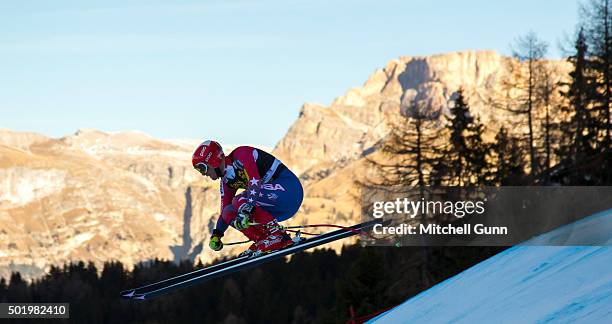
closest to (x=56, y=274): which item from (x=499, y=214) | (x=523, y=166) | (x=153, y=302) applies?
(x=153, y=302)

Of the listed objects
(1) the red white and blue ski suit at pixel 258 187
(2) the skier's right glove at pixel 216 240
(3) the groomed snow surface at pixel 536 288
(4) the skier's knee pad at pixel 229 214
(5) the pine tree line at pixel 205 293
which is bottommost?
(5) the pine tree line at pixel 205 293

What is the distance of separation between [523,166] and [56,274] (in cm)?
10534

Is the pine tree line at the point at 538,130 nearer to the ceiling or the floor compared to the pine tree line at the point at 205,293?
nearer to the ceiling

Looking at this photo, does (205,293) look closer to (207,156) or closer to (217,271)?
(217,271)

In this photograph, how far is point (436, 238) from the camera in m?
36.1

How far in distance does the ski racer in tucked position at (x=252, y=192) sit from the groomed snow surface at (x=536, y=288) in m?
1.88

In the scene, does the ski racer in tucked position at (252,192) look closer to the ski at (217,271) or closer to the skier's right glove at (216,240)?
the skier's right glove at (216,240)

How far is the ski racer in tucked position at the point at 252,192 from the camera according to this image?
407 inches

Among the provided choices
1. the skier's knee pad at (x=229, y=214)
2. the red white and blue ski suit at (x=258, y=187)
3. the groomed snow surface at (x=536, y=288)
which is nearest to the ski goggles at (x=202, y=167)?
the red white and blue ski suit at (x=258, y=187)

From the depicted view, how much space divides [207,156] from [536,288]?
398cm

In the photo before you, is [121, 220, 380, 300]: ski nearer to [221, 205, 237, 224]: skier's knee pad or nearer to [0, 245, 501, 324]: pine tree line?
[221, 205, 237, 224]: skier's knee pad

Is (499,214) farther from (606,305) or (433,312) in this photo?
(606,305)

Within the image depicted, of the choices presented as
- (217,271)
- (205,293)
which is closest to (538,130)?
(217,271)

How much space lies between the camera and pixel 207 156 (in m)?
10.2
